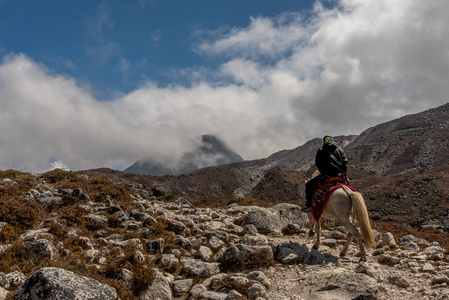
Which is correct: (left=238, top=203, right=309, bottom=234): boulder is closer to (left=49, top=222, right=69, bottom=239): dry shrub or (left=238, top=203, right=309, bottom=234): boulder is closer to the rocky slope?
the rocky slope

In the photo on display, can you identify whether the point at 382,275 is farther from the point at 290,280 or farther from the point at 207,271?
the point at 207,271

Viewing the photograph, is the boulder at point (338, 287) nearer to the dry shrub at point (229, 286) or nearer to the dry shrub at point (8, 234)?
the dry shrub at point (229, 286)

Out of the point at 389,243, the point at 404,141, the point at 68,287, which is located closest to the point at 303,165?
the point at 404,141

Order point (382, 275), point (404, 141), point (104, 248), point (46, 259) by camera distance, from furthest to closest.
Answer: point (404, 141) → point (104, 248) → point (382, 275) → point (46, 259)

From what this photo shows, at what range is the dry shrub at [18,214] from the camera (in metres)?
8.21

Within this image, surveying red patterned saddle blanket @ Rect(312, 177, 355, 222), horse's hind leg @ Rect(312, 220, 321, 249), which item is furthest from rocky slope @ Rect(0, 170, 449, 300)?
red patterned saddle blanket @ Rect(312, 177, 355, 222)

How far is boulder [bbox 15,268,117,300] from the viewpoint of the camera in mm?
3887

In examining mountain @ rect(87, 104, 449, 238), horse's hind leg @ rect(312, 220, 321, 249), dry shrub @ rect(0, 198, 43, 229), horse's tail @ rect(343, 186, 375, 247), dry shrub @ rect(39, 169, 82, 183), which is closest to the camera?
horse's tail @ rect(343, 186, 375, 247)

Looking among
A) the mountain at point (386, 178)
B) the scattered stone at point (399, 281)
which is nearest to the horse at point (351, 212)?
the scattered stone at point (399, 281)

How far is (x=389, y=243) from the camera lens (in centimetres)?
988

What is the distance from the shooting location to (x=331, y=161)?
9.08 metres

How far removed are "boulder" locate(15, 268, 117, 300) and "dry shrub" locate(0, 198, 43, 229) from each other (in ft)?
17.0

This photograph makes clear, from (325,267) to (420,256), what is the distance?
314cm

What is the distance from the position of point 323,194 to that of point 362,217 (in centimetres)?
132
